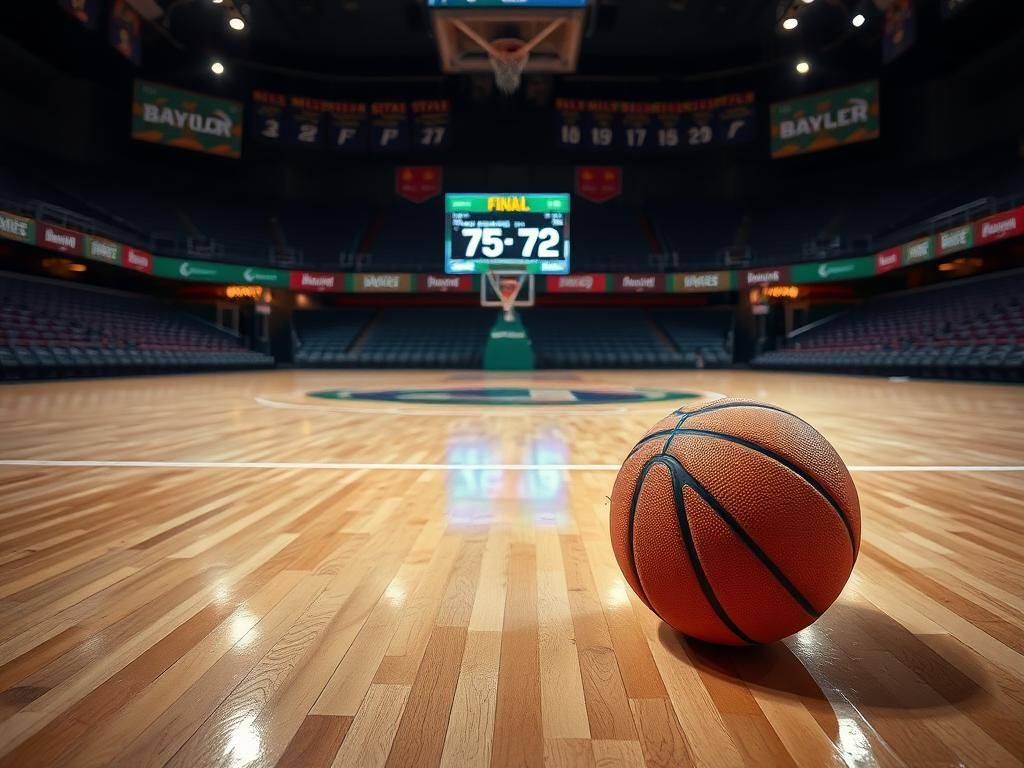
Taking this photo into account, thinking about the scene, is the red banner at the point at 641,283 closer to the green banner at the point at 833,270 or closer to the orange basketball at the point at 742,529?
the green banner at the point at 833,270

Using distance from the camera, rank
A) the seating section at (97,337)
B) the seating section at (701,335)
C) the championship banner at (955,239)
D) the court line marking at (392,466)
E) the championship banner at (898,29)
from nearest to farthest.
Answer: the court line marking at (392,466) → the seating section at (97,337) → the championship banner at (955,239) → the championship banner at (898,29) → the seating section at (701,335)

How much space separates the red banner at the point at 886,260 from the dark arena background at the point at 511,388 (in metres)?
0.10

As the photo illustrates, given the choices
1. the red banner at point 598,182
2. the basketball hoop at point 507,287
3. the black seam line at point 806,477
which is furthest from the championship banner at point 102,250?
the black seam line at point 806,477

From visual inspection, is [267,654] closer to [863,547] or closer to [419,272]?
[863,547]

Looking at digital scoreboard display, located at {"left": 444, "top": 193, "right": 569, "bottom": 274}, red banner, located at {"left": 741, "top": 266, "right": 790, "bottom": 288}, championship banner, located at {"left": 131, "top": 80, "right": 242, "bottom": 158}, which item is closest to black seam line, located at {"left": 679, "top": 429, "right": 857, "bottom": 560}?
digital scoreboard display, located at {"left": 444, "top": 193, "right": 569, "bottom": 274}

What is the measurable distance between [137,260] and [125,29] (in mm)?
6044

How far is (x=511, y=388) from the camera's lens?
11.0 meters

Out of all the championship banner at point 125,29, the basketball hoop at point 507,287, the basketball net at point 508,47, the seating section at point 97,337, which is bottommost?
the seating section at point 97,337

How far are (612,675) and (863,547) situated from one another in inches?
53.3

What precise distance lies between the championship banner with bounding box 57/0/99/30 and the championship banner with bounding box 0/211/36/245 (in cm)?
498

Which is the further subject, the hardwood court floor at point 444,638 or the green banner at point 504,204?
the green banner at point 504,204

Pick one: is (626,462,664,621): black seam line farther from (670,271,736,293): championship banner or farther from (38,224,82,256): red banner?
(670,271,736,293): championship banner

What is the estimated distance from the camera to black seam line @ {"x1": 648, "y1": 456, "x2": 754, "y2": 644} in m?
1.29

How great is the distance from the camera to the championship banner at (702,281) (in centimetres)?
2086
